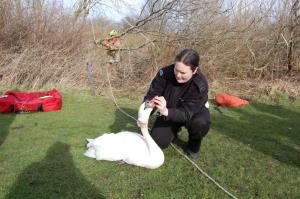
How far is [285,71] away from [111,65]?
5.53 metres

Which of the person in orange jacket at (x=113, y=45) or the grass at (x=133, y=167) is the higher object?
the person in orange jacket at (x=113, y=45)

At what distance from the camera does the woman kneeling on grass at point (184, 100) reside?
432 cm

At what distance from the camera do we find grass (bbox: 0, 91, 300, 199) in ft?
12.6

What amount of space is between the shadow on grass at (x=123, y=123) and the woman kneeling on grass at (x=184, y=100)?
1.41 m

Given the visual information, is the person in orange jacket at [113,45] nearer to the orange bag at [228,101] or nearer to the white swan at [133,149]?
the orange bag at [228,101]

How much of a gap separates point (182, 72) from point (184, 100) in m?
0.49

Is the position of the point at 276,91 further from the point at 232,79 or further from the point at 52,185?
the point at 52,185

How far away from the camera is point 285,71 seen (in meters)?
11.8

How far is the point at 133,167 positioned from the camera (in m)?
4.41

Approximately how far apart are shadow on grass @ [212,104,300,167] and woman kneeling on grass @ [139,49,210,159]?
1146 millimetres

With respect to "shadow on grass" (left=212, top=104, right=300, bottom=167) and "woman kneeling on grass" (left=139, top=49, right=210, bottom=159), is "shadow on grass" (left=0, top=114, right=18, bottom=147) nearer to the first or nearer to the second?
"woman kneeling on grass" (left=139, top=49, right=210, bottom=159)

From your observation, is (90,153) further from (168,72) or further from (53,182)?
(168,72)

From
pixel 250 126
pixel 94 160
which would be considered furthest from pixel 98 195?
pixel 250 126

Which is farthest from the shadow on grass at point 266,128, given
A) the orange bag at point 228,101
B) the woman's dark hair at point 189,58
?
the woman's dark hair at point 189,58
